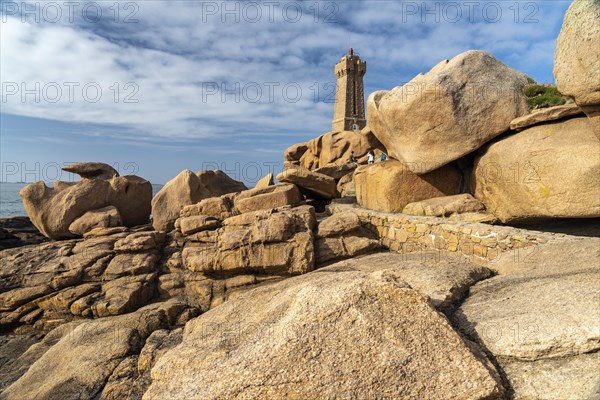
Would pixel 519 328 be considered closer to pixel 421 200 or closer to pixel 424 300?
pixel 424 300

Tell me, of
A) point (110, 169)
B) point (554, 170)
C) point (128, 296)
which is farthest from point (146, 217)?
point (554, 170)

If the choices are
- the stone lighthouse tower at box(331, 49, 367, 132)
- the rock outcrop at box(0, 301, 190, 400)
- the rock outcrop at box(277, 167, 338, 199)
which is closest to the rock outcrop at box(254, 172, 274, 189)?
the rock outcrop at box(277, 167, 338, 199)

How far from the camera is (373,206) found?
1277 cm

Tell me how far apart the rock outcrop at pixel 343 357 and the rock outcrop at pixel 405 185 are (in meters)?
8.20

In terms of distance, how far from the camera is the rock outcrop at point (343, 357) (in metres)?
2.86

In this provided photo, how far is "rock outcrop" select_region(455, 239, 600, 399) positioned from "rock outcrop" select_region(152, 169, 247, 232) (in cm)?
1199

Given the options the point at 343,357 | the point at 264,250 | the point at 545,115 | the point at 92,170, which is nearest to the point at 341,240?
the point at 264,250

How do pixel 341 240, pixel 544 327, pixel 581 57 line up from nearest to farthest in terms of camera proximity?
pixel 544 327, pixel 581 57, pixel 341 240

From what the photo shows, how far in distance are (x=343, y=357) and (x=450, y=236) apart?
6.73 m

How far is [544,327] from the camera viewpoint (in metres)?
3.50

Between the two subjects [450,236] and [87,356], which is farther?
[450,236]

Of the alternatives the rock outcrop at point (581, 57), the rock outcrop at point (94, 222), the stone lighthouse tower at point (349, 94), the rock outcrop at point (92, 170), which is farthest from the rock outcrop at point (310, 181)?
the stone lighthouse tower at point (349, 94)

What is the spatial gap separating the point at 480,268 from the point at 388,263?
1882 millimetres

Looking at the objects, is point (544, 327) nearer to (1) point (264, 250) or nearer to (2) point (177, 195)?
(1) point (264, 250)
